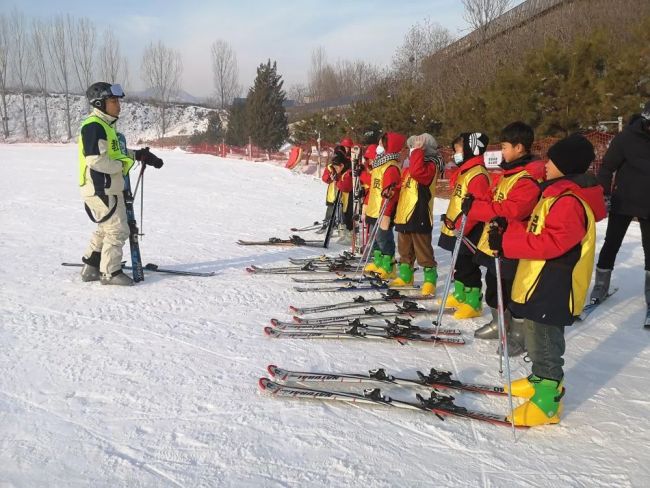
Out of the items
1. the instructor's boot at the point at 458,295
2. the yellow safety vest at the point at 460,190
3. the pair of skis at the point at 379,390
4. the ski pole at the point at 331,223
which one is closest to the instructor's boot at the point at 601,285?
the instructor's boot at the point at 458,295

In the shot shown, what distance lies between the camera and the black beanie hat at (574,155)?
8.95 ft

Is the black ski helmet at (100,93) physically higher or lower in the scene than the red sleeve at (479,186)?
higher

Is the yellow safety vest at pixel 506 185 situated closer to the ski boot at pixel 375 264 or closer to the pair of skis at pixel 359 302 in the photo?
the pair of skis at pixel 359 302

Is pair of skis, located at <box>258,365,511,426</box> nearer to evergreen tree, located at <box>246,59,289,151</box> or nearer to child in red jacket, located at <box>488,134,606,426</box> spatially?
child in red jacket, located at <box>488,134,606,426</box>

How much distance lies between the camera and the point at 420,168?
4992 millimetres

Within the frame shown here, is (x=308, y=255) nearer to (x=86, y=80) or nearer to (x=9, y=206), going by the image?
(x=9, y=206)

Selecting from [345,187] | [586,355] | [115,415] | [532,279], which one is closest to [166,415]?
[115,415]

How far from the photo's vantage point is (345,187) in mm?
7652

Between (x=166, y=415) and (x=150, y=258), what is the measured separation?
412cm

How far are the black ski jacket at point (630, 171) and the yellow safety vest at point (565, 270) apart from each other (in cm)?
227

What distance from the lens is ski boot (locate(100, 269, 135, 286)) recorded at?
5.08 meters

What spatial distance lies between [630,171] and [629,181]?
0.10 m

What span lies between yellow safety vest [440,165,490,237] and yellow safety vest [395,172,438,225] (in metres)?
0.53

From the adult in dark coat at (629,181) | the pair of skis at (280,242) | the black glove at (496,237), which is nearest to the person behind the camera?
the black glove at (496,237)
